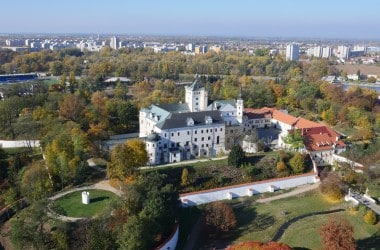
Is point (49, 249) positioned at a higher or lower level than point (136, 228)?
lower

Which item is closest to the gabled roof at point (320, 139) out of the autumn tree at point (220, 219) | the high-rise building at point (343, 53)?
the autumn tree at point (220, 219)

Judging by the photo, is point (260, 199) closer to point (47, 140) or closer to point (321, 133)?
point (321, 133)

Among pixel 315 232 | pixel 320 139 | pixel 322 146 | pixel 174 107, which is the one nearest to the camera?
pixel 315 232

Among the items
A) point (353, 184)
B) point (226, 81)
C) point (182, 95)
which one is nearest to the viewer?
point (353, 184)

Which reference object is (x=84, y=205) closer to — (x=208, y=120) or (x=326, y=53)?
(x=208, y=120)

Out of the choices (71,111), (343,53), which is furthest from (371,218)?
(343,53)

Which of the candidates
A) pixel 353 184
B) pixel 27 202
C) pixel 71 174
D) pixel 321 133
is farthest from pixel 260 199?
pixel 27 202

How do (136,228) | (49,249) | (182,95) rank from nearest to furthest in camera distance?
(136,228) < (49,249) < (182,95)
